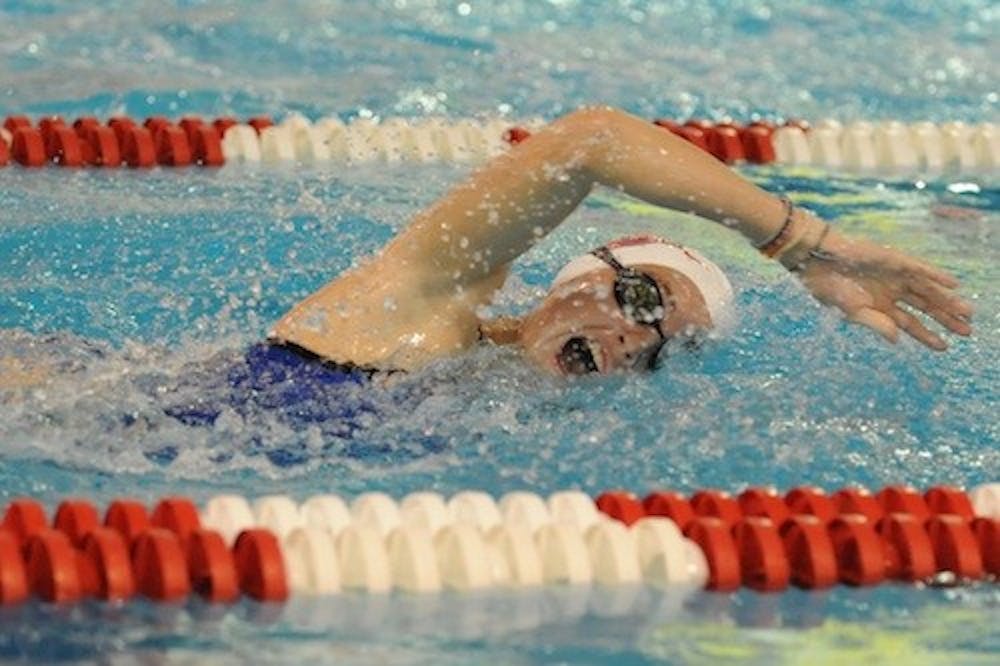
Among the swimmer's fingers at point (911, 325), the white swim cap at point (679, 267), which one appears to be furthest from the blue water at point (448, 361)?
the swimmer's fingers at point (911, 325)

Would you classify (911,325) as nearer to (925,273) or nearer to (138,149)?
(925,273)

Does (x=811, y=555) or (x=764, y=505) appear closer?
(x=811, y=555)

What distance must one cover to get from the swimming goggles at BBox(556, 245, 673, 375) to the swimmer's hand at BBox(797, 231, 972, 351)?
0.27 m

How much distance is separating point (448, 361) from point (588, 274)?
0.91 ft

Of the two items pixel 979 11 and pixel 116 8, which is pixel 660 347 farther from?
pixel 979 11

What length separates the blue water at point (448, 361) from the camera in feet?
8.65

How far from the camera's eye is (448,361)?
3535 mm

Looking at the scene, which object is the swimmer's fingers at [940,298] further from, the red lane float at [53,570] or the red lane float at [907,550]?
the red lane float at [53,570]

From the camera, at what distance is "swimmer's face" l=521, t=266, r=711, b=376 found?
11.2 ft

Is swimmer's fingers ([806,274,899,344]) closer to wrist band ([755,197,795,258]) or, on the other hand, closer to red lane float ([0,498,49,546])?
wrist band ([755,197,795,258])

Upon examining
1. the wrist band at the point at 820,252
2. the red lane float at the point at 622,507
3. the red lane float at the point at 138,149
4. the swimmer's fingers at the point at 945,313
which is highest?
the wrist band at the point at 820,252

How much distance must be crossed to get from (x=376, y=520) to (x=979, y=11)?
5.91 meters

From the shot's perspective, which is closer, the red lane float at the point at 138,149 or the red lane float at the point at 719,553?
the red lane float at the point at 719,553

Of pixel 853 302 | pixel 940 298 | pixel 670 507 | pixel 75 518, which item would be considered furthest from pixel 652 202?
pixel 75 518
